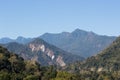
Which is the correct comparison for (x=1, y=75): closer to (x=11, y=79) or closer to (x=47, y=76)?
(x=11, y=79)

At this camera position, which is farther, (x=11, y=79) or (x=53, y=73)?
(x=53, y=73)

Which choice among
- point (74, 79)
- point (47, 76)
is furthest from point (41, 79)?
point (74, 79)

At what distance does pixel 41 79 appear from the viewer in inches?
7436

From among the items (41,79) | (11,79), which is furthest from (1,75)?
(41,79)

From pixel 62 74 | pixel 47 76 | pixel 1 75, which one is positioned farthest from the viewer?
pixel 47 76

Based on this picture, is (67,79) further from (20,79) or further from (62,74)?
(20,79)

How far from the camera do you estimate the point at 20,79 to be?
602ft

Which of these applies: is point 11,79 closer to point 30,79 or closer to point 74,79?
point 30,79

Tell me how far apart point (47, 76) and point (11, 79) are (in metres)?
26.2

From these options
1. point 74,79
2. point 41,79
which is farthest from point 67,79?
point 41,79

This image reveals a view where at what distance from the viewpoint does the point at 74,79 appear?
176750 millimetres

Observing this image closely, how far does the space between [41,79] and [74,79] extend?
19.4 metres

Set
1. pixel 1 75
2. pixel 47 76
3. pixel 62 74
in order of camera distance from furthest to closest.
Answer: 1. pixel 47 76
2. pixel 62 74
3. pixel 1 75

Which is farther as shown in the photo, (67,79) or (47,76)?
(47,76)
